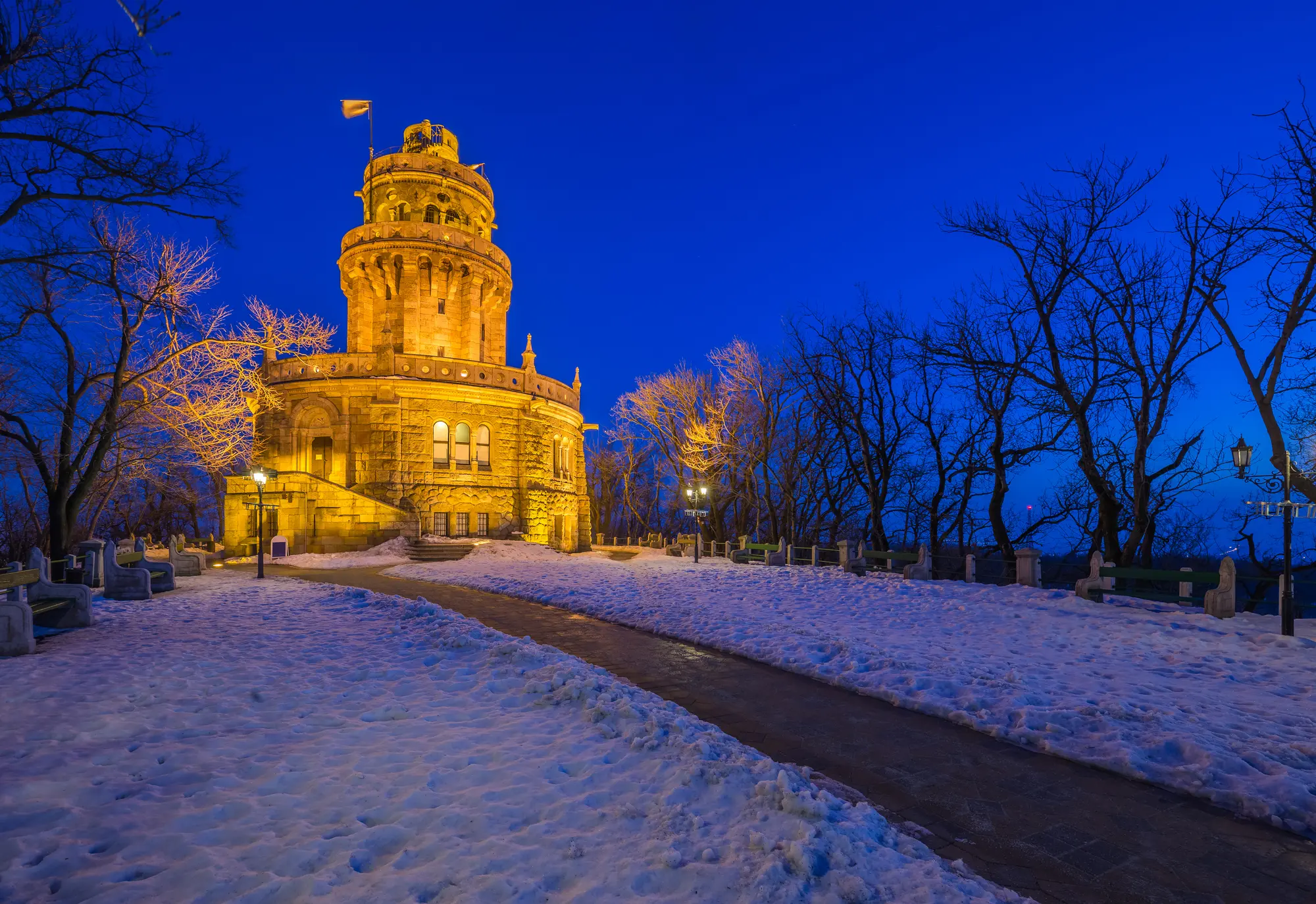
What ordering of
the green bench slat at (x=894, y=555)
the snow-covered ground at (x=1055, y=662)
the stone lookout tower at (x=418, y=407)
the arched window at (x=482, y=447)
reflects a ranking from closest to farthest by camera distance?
the snow-covered ground at (x=1055, y=662), the green bench slat at (x=894, y=555), the stone lookout tower at (x=418, y=407), the arched window at (x=482, y=447)

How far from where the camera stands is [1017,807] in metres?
4.27

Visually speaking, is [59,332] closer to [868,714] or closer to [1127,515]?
[868,714]

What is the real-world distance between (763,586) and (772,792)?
40.1 ft

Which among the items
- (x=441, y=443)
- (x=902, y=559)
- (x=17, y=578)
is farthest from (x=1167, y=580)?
(x=441, y=443)

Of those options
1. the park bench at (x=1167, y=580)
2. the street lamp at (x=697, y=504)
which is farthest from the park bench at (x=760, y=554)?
the park bench at (x=1167, y=580)

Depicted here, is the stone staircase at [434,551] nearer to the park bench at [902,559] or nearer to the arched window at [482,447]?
the arched window at [482,447]

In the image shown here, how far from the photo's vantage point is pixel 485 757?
4848 millimetres

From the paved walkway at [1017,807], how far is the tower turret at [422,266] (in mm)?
31542

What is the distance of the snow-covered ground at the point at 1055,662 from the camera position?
4.92m

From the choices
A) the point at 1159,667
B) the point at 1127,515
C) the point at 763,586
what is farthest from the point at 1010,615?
the point at 1127,515

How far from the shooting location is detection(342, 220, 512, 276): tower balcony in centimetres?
3316

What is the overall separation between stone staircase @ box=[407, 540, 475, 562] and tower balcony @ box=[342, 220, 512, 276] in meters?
17.3

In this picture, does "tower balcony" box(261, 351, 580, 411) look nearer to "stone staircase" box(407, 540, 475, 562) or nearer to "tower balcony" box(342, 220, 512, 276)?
"tower balcony" box(342, 220, 512, 276)

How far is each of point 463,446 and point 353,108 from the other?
67.2 feet
